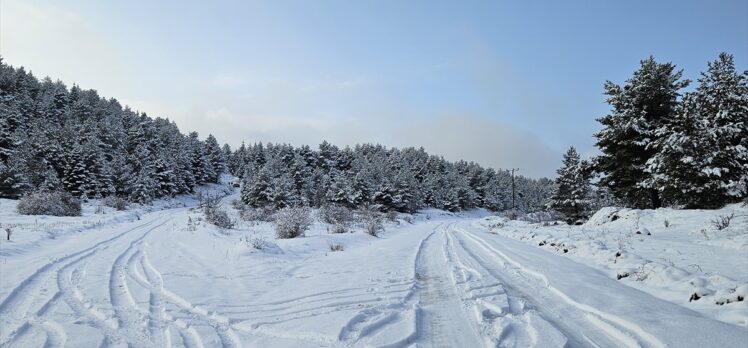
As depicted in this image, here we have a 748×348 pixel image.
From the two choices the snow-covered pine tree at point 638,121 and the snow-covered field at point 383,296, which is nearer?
the snow-covered field at point 383,296

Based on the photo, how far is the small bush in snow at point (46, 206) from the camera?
2250cm

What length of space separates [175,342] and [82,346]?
0.86m

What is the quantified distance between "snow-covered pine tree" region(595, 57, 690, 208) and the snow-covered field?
813cm

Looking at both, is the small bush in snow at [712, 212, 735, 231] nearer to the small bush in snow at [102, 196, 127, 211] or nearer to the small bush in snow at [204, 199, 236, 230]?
the small bush in snow at [204, 199, 236, 230]

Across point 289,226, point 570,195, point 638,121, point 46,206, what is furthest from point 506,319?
point 570,195

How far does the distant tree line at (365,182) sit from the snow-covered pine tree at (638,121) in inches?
691

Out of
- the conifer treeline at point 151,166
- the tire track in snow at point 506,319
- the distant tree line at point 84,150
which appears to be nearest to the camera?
the tire track in snow at point 506,319

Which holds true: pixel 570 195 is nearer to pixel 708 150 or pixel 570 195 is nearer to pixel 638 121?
pixel 638 121

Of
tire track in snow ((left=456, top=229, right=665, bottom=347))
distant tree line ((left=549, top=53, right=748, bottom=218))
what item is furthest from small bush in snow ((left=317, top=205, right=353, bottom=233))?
tire track in snow ((left=456, top=229, right=665, bottom=347))

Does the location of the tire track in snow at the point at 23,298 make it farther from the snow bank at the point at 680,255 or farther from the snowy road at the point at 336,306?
the snow bank at the point at 680,255

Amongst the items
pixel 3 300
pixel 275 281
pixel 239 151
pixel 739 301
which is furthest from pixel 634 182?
pixel 239 151

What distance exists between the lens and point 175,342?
3961 millimetres

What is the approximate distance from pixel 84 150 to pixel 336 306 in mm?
53045

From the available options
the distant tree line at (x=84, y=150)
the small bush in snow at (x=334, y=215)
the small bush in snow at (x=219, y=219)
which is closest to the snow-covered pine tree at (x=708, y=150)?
the small bush in snow at (x=334, y=215)
